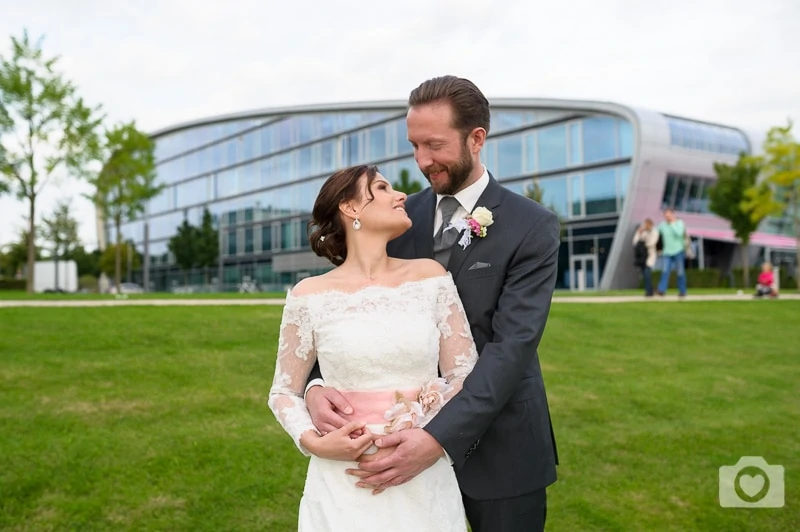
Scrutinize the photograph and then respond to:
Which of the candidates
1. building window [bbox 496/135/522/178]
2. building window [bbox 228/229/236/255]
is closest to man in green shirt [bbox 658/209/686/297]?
building window [bbox 496/135/522/178]

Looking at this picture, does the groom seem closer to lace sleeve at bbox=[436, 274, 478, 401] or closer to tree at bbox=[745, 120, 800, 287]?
lace sleeve at bbox=[436, 274, 478, 401]

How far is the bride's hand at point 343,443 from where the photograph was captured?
2.62 meters

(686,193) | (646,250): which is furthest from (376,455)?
(686,193)

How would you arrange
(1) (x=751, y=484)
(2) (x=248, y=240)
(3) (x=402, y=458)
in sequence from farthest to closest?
(2) (x=248, y=240)
(1) (x=751, y=484)
(3) (x=402, y=458)

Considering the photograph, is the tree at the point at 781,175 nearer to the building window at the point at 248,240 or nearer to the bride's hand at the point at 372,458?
the bride's hand at the point at 372,458

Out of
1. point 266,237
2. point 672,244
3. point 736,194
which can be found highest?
point 736,194

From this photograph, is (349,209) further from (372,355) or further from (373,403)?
(373,403)

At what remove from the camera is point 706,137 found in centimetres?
3978

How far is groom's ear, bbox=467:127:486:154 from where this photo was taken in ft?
10.1

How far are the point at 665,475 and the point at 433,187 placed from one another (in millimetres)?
4478

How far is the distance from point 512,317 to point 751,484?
465 centimetres

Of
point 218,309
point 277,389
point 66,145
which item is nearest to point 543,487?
point 277,389

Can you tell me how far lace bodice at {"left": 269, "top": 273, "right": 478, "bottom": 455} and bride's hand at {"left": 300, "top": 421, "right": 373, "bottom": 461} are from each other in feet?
0.48

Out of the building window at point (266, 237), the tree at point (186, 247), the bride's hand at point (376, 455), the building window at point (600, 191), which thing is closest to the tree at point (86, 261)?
the tree at point (186, 247)
